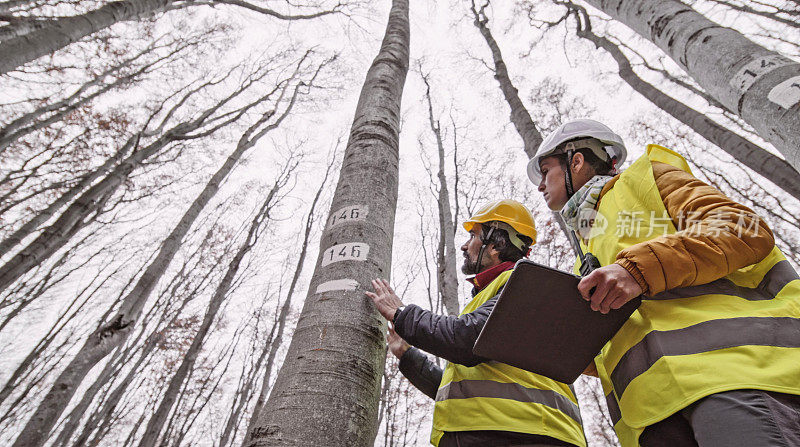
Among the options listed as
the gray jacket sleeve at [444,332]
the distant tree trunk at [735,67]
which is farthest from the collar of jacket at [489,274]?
the distant tree trunk at [735,67]

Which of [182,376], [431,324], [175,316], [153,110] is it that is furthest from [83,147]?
[431,324]

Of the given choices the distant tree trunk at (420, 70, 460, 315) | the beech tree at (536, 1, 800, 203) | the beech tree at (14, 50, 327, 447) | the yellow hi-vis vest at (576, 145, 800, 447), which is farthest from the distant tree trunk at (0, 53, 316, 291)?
the beech tree at (536, 1, 800, 203)

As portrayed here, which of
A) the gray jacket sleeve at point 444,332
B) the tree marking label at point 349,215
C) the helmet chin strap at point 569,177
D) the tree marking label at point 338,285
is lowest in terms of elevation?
the gray jacket sleeve at point 444,332

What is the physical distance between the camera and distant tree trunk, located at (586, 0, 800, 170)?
6.50 feet

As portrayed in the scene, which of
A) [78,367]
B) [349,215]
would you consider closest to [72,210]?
[78,367]

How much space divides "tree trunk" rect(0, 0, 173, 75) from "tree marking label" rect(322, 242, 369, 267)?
4207 millimetres

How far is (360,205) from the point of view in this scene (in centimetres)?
173

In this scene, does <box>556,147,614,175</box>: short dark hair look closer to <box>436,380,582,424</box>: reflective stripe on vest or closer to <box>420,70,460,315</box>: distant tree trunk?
<box>436,380,582,424</box>: reflective stripe on vest

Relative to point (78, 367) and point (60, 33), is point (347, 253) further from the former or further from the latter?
point (78, 367)

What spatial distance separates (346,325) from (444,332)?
0.41 meters

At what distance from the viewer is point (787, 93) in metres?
1.95

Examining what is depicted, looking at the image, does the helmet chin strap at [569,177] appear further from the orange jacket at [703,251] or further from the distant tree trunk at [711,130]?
the distant tree trunk at [711,130]

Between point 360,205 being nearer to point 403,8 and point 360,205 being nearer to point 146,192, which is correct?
point 403,8

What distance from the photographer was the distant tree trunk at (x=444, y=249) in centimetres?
662
